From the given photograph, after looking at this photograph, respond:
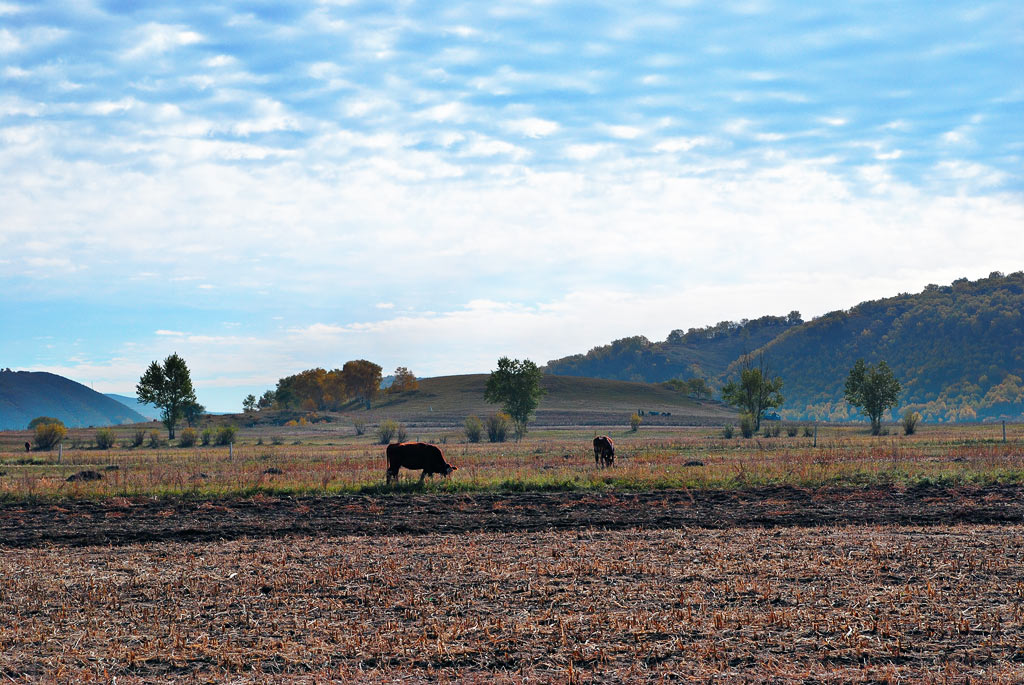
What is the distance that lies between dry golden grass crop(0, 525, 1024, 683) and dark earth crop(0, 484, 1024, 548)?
218cm

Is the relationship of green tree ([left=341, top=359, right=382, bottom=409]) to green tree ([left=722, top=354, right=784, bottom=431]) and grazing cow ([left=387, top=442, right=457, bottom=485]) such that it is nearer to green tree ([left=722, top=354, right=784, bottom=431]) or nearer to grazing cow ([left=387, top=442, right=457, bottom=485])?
green tree ([left=722, top=354, right=784, bottom=431])

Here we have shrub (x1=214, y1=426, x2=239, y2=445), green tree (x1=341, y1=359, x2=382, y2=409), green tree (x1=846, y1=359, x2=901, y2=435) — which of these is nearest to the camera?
shrub (x1=214, y1=426, x2=239, y2=445)

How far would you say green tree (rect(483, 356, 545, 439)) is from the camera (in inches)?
2975

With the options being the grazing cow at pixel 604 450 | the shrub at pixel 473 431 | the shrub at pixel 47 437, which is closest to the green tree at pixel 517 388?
the shrub at pixel 473 431

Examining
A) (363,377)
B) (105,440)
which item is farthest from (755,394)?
(363,377)

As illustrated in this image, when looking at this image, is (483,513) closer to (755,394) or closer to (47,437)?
(47,437)

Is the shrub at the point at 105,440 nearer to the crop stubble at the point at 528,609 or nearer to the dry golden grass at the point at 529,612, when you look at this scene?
the crop stubble at the point at 528,609

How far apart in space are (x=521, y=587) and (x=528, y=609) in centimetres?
107

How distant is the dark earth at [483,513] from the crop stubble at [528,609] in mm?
1652

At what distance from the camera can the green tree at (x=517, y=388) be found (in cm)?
7556

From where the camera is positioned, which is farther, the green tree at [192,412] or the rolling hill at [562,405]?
the rolling hill at [562,405]

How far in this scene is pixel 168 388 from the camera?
9150 centimetres

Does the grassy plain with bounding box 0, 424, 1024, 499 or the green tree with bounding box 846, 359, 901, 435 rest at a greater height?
the green tree with bounding box 846, 359, 901, 435

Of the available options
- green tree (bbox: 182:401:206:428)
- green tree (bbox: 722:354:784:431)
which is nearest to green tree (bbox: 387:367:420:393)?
green tree (bbox: 182:401:206:428)
